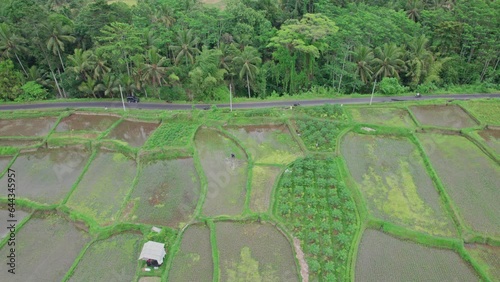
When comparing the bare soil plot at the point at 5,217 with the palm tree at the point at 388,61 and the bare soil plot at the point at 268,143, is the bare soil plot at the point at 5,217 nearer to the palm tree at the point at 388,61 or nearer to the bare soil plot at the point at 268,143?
the bare soil plot at the point at 268,143

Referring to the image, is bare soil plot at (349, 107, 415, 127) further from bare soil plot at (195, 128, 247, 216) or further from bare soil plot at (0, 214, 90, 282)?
bare soil plot at (0, 214, 90, 282)

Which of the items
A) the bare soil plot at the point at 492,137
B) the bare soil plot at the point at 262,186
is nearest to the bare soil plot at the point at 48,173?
the bare soil plot at the point at 262,186

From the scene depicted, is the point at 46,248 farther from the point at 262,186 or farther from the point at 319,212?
the point at 319,212

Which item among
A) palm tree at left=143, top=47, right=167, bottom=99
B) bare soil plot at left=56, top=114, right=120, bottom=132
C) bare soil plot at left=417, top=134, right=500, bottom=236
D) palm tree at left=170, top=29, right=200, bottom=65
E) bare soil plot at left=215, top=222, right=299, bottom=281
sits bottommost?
bare soil plot at left=215, top=222, right=299, bottom=281

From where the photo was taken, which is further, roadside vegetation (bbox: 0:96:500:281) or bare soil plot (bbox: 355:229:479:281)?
roadside vegetation (bbox: 0:96:500:281)

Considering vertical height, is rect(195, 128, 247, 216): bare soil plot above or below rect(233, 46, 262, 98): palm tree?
below

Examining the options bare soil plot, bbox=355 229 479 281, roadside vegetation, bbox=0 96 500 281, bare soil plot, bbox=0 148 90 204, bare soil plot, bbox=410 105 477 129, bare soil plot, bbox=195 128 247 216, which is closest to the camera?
bare soil plot, bbox=355 229 479 281

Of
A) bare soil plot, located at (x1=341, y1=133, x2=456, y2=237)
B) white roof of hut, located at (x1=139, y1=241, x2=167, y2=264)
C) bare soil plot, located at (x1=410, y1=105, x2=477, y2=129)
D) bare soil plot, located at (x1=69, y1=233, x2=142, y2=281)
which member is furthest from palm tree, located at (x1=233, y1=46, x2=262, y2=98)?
white roof of hut, located at (x1=139, y1=241, x2=167, y2=264)
